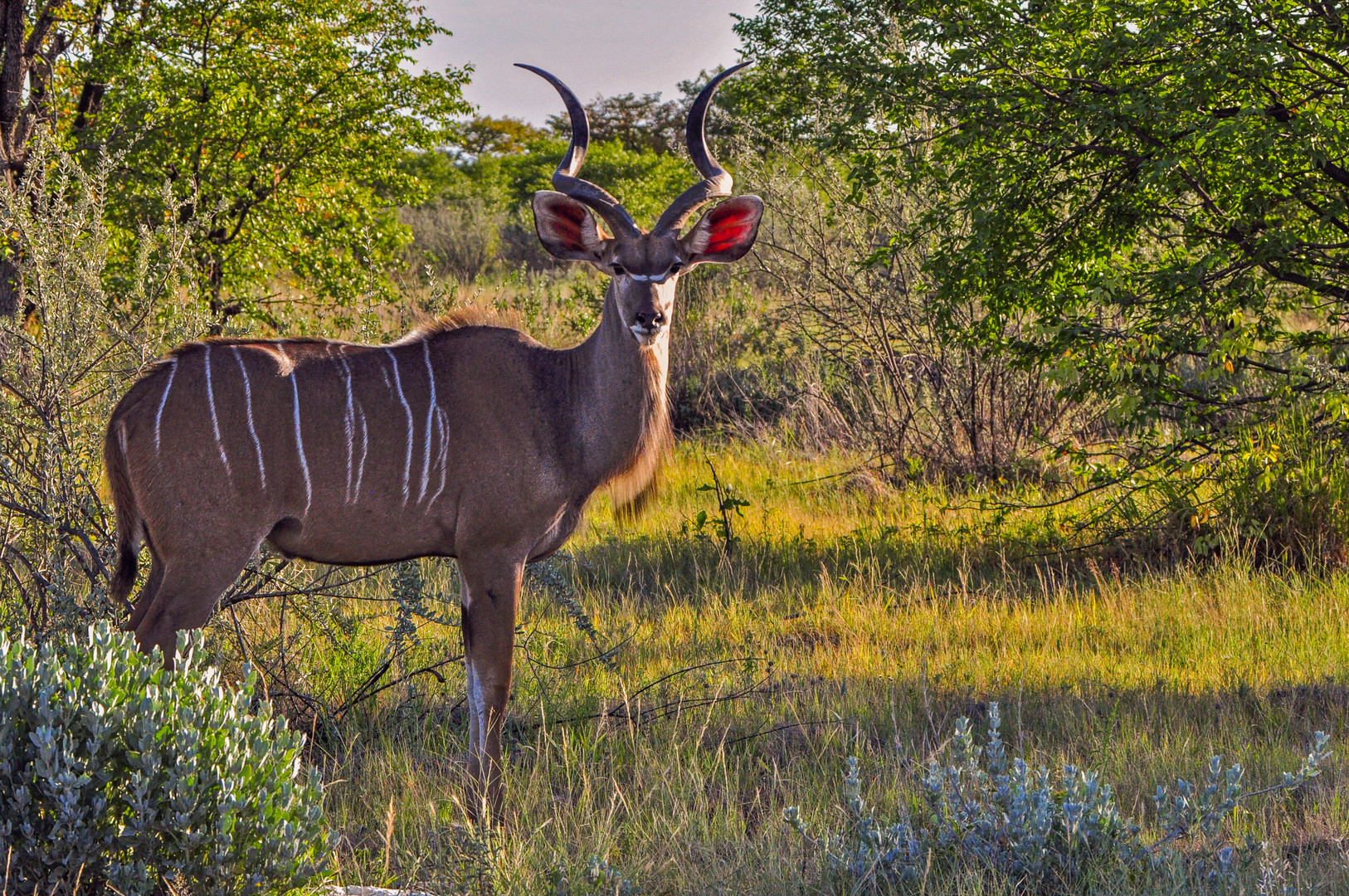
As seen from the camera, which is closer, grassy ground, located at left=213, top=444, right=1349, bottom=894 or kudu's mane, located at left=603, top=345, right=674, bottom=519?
grassy ground, located at left=213, top=444, right=1349, bottom=894

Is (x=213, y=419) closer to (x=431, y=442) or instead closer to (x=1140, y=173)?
(x=431, y=442)

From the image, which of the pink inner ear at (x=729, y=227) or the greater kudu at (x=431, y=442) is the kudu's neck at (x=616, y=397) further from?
the pink inner ear at (x=729, y=227)

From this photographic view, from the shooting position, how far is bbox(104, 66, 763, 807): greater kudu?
3617 mm

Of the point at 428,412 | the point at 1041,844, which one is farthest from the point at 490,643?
the point at 1041,844

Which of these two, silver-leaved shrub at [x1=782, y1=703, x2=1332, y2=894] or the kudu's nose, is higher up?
the kudu's nose

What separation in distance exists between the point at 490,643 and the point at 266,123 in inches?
354

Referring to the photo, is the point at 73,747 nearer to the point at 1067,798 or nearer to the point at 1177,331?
the point at 1067,798

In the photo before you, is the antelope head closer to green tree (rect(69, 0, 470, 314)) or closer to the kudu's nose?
the kudu's nose

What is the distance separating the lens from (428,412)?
398 cm

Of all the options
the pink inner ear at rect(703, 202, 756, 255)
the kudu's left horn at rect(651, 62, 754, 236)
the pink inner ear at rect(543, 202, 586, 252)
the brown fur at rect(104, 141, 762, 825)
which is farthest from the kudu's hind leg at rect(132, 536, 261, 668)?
the pink inner ear at rect(703, 202, 756, 255)

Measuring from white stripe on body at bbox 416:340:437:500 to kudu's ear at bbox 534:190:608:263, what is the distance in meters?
0.56

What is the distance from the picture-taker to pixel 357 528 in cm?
383

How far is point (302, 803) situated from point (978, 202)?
451 cm

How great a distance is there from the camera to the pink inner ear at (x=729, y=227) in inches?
170
